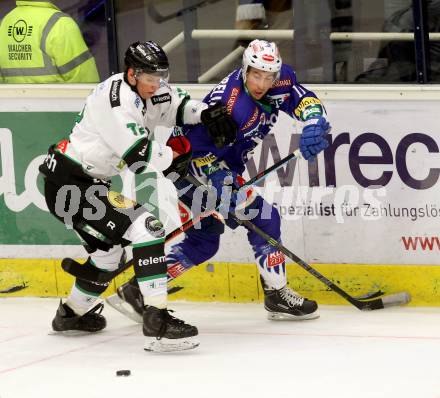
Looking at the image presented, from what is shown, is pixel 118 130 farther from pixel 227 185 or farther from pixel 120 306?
pixel 120 306

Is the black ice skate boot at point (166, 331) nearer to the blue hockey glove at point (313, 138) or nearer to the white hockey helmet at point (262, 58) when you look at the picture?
the blue hockey glove at point (313, 138)

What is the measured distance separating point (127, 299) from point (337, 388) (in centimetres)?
162

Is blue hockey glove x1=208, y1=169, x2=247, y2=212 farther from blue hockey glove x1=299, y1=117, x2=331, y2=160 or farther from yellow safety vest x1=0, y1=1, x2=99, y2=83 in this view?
yellow safety vest x1=0, y1=1, x2=99, y2=83

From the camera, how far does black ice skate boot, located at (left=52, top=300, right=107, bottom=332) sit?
5.57 metres

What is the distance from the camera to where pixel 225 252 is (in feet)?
20.4

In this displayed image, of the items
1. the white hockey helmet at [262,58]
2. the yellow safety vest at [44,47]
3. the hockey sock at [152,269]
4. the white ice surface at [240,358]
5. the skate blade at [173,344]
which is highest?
the yellow safety vest at [44,47]

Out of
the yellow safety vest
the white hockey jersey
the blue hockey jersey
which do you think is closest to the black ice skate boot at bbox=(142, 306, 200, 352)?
the white hockey jersey

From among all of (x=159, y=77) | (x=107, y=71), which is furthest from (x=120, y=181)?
(x=159, y=77)

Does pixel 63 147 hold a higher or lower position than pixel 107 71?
lower

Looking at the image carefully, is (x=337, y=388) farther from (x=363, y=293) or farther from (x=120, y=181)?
(x=120, y=181)

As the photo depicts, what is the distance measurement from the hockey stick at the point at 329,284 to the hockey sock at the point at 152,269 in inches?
26.0

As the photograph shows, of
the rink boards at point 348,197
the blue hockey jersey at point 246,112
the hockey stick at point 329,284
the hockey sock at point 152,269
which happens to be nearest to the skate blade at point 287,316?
the hockey stick at point 329,284

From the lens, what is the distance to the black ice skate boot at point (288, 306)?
572 cm

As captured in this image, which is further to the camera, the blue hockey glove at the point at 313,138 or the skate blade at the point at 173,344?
the blue hockey glove at the point at 313,138
